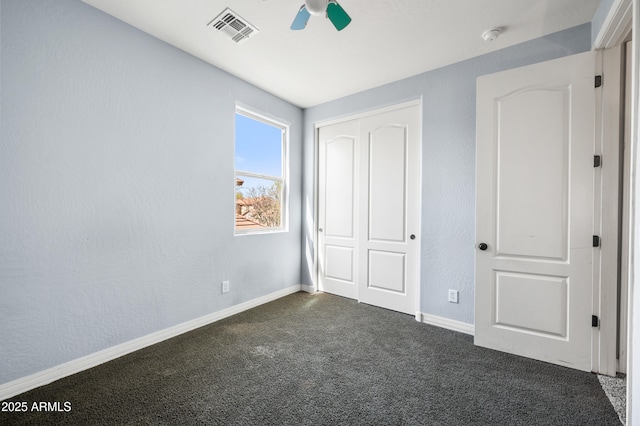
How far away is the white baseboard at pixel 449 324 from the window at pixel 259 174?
2.09 metres

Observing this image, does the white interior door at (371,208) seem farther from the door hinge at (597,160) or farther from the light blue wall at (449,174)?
the door hinge at (597,160)

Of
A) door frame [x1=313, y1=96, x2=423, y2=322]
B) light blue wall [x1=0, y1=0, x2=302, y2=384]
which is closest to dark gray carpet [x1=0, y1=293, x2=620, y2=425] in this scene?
light blue wall [x1=0, y1=0, x2=302, y2=384]

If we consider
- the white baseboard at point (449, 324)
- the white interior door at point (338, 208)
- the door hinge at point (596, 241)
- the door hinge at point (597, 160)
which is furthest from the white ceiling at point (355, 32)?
the white baseboard at point (449, 324)

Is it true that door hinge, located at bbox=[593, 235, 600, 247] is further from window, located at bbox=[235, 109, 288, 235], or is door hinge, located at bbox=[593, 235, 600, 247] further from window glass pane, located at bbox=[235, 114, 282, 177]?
window glass pane, located at bbox=[235, 114, 282, 177]

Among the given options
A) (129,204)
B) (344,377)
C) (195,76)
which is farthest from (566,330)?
(195,76)

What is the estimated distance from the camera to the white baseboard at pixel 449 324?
8.67 ft

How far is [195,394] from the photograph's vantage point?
69.2 inches

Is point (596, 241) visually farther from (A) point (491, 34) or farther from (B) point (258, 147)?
(B) point (258, 147)

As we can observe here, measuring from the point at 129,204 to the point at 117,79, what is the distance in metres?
0.99

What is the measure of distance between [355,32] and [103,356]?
3.27 metres

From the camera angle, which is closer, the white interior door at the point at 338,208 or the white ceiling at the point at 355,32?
the white ceiling at the point at 355,32

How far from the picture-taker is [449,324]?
2.77 m

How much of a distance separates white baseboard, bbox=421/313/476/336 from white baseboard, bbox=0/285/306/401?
6.66 ft

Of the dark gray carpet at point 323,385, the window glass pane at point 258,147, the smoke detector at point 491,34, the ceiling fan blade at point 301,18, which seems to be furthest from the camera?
the window glass pane at point 258,147
